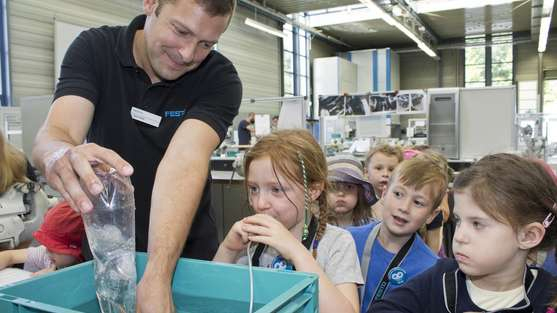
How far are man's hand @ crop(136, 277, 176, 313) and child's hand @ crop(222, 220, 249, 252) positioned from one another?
26 cm

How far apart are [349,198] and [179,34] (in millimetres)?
1219

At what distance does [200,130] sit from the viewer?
1.18m

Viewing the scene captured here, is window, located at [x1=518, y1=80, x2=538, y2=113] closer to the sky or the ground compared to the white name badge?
closer to the sky

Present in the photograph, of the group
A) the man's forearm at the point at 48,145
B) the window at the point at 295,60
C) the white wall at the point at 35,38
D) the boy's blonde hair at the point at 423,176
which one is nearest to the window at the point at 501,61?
the window at the point at 295,60

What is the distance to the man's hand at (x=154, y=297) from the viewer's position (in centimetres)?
73

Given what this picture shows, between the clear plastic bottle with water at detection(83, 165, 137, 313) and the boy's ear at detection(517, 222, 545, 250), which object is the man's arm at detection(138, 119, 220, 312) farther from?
the boy's ear at detection(517, 222, 545, 250)

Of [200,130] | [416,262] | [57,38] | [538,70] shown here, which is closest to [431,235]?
[416,262]

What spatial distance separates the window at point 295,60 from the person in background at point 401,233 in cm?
1015

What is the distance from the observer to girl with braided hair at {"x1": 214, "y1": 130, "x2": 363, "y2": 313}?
1082 mm

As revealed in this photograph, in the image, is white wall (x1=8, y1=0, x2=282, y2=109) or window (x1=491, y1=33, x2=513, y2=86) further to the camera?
window (x1=491, y1=33, x2=513, y2=86)

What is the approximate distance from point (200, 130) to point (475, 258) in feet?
2.31

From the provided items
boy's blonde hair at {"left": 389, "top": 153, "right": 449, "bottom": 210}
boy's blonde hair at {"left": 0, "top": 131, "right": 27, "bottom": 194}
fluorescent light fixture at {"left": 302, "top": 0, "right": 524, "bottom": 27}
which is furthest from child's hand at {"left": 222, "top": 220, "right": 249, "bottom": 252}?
fluorescent light fixture at {"left": 302, "top": 0, "right": 524, "bottom": 27}

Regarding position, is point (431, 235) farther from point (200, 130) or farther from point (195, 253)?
point (200, 130)

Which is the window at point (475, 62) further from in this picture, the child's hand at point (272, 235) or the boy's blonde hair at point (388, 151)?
the child's hand at point (272, 235)
